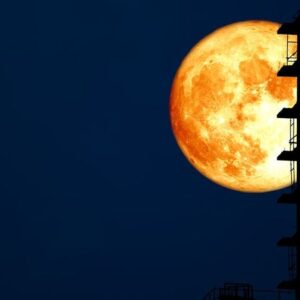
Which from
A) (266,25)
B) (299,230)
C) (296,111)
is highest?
(266,25)

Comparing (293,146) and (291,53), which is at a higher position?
(291,53)

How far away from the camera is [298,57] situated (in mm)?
87000

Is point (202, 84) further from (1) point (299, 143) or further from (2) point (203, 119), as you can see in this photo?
(1) point (299, 143)

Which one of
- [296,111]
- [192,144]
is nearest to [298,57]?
[296,111]

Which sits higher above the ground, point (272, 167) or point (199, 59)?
point (199, 59)

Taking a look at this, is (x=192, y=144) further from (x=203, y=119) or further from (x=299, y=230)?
(x=299, y=230)

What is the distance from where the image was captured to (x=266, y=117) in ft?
295

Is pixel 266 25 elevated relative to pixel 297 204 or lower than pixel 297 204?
elevated

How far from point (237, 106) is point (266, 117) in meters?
1.73

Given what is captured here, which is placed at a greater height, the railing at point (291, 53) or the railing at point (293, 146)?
the railing at point (291, 53)

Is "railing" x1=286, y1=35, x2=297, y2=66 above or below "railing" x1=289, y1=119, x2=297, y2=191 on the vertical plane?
above

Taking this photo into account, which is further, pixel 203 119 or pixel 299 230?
pixel 203 119

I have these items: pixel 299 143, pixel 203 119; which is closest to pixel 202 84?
pixel 203 119

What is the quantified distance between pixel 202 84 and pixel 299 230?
35.4ft
